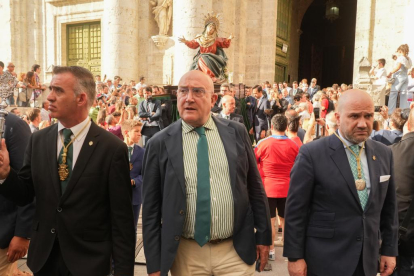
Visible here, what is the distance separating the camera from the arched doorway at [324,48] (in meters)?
27.6

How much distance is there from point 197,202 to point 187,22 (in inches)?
481

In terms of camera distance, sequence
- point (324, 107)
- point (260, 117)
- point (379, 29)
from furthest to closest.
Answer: point (379, 29) → point (324, 107) → point (260, 117)

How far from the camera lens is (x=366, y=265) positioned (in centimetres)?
262

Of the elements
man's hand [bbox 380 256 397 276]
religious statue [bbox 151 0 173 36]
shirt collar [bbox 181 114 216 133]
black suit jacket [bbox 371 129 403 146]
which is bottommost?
man's hand [bbox 380 256 397 276]

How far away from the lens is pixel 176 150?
2625 mm

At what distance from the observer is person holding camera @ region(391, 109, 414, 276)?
304cm

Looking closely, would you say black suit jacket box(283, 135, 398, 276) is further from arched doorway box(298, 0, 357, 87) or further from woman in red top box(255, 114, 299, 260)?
arched doorway box(298, 0, 357, 87)

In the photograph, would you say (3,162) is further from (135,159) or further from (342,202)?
(135,159)

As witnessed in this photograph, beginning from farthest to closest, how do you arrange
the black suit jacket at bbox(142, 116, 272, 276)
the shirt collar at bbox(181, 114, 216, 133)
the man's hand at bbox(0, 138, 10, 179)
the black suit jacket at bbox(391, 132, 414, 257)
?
the black suit jacket at bbox(391, 132, 414, 257)
the shirt collar at bbox(181, 114, 216, 133)
the black suit jacket at bbox(142, 116, 272, 276)
the man's hand at bbox(0, 138, 10, 179)

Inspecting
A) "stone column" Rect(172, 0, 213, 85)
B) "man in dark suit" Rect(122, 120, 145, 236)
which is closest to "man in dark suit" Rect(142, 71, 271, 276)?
"man in dark suit" Rect(122, 120, 145, 236)

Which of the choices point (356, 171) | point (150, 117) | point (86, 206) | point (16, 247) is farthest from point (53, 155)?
point (150, 117)

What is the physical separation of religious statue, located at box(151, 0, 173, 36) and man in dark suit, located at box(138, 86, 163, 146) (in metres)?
8.43

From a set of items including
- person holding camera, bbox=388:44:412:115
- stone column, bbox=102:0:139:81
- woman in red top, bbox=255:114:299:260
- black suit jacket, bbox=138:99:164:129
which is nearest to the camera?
woman in red top, bbox=255:114:299:260

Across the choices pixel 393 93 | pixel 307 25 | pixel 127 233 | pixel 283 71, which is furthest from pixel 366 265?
pixel 307 25
